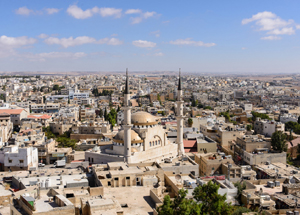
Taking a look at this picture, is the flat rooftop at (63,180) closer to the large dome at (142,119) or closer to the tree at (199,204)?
the tree at (199,204)

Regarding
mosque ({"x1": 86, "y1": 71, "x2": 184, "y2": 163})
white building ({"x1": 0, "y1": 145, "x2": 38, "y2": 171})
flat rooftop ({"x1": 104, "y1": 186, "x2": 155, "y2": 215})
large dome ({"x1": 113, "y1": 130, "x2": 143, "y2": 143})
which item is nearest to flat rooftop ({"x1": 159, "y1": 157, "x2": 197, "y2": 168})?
mosque ({"x1": 86, "y1": 71, "x2": 184, "y2": 163})

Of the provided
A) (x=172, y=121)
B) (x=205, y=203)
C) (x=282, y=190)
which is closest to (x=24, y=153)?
(x=205, y=203)

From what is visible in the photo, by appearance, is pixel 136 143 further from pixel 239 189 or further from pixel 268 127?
pixel 268 127

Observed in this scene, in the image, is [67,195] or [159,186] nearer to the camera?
[67,195]

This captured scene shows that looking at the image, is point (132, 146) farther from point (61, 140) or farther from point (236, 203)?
point (61, 140)

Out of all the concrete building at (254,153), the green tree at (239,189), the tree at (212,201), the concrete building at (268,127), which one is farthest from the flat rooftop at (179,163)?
the concrete building at (268,127)

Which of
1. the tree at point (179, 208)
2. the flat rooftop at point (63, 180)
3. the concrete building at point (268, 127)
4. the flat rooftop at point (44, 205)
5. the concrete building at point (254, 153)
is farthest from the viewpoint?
the concrete building at point (268, 127)

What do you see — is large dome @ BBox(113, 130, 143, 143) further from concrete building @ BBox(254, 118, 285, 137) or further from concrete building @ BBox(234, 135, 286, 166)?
concrete building @ BBox(254, 118, 285, 137)
